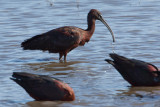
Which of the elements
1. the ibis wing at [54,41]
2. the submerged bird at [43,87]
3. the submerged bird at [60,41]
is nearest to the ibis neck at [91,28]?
the submerged bird at [60,41]

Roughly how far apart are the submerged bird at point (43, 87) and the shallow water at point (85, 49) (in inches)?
5.2

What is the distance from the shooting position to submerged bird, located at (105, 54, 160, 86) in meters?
9.82

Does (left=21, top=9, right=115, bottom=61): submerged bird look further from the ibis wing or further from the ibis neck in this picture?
the ibis neck

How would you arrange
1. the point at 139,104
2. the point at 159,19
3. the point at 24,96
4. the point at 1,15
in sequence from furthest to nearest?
the point at 1,15 → the point at 159,19 → the point at 24,96 → the point at 139,104

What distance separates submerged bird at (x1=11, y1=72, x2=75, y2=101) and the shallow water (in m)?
0.13

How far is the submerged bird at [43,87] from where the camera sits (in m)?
8.86

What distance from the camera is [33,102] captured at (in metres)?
9.13

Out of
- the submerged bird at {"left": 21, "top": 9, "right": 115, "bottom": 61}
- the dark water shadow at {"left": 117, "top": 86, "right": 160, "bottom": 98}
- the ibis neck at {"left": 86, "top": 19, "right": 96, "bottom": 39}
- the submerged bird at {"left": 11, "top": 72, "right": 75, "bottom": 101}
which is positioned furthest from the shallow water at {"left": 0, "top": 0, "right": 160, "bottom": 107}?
the ibis neck at {"left": 86, "top": 19, "right": 96, "bottom": 39}

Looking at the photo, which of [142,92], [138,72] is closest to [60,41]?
[138,72]

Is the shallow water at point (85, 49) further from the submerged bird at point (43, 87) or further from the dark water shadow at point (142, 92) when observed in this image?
the submerged bird at point (43, 87)

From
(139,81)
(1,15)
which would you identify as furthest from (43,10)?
(139,81)

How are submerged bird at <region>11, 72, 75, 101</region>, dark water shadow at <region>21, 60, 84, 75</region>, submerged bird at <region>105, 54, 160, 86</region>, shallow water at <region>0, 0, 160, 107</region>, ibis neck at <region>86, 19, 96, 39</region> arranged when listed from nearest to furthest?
1. submerged bird at <region>11, 72, 75, 101</region>
2. shallow water at <region>0, 0, 160, 107</region>
3. submerged bird at <region>105, 54, 160, 86</region>
4. dark water shadow at <region>21, 60, 84, 75</region>
5. ibis neck at <region>86, 19, 96, 39</region>

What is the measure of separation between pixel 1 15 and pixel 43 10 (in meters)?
1.46

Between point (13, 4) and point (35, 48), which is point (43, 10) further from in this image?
point (35, 48)
